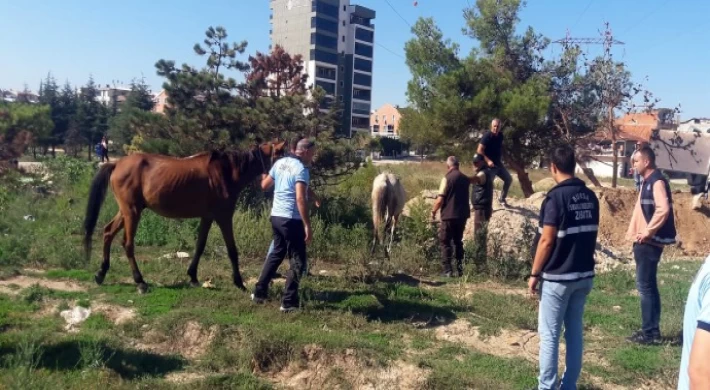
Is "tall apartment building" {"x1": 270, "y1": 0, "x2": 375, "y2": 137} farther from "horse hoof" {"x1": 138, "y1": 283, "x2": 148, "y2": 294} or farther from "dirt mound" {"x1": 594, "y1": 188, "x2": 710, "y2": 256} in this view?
"horse hoof" {"x1": 138, "y1": 283, "x2": 148, "y2": 294}

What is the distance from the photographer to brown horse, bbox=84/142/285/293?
7188mm

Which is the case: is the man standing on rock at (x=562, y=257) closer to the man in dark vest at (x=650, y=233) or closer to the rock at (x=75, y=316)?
the man in dark vest at (x=650, y=233)

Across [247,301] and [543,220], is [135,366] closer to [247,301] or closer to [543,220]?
[247,301]

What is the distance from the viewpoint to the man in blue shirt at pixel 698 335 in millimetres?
1878

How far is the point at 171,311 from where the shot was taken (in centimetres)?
622

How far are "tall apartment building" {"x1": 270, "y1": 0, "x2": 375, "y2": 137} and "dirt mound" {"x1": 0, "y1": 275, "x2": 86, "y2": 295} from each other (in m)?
68.4

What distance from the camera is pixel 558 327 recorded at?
4.37 m

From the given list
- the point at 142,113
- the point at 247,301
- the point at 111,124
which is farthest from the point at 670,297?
the point at 111,124

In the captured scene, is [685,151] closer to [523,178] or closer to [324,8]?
[523,178]

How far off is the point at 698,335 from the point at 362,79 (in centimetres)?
8767

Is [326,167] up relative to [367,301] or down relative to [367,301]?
up

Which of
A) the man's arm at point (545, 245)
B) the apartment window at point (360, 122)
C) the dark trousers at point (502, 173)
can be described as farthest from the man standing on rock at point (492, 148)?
the apartment window at point (360, 122)

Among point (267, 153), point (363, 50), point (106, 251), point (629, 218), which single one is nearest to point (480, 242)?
point (267, 153)

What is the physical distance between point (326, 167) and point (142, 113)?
212 inches
